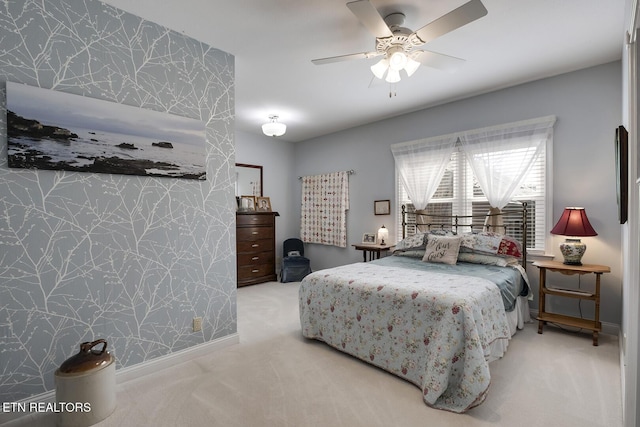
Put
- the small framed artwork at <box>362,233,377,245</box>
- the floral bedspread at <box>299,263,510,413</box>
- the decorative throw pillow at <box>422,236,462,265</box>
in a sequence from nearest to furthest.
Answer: the floral bedspread at <box>299,263,510,413</box> → the decorative throw pillow at <box>422,236,462,265</box> → the small framed artwork at <box>362,233,377,245</box>

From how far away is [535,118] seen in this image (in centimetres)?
344

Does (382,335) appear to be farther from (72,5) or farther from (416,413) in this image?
(72,5)

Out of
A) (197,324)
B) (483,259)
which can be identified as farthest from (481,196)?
(197,324)

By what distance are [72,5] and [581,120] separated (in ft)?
14.8

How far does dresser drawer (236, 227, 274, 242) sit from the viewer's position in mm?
5074

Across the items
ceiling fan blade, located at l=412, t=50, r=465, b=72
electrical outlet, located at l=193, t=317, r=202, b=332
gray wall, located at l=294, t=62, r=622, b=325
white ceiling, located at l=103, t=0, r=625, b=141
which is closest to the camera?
white ceiling, located at l=103, t=0, r=625, b=141

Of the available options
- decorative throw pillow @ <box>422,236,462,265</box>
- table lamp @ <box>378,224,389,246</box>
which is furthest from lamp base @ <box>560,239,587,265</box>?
table lamp @ <box>378,224,389,246</box>

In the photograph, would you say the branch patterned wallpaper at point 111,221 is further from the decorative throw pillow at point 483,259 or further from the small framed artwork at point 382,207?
the small framed artwork at point 382,207

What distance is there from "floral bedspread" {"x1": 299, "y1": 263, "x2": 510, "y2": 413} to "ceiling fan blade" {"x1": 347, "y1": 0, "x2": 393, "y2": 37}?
1.85m

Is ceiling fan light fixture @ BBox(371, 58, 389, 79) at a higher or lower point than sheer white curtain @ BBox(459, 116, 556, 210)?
higher

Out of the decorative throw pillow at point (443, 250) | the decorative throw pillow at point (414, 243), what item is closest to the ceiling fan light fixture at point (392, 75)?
the decorative throw pillow at point (443, 250)

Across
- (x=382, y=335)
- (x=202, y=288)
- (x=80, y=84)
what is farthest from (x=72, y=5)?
(x=382, y=335)

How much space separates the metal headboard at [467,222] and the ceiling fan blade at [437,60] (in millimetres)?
1893

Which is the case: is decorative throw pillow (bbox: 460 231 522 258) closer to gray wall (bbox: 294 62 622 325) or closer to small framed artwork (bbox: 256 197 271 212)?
gray wall (bbox: 294 62 622 325)
